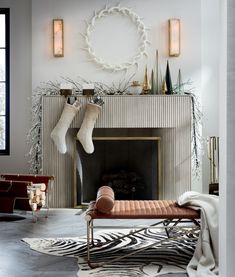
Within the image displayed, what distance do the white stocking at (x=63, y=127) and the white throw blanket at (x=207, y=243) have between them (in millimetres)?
2712

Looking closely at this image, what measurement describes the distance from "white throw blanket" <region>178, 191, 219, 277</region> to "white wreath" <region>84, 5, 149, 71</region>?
10.3ft

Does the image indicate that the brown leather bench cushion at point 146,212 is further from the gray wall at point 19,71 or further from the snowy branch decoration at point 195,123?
the gray wall at point 19,71

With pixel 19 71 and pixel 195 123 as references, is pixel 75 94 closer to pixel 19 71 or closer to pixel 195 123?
pixel 19 71

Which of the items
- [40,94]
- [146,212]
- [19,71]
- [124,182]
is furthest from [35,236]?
[19,71]

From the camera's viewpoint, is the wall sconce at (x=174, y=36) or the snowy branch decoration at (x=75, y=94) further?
the wall sconce at (x=174, y=36)

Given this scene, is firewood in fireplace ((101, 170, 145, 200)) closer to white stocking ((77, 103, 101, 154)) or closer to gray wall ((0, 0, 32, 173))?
white stocking ((77, 103, 101, 154))

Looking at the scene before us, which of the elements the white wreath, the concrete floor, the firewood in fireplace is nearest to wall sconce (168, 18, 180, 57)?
the white wreath

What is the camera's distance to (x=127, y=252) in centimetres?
376

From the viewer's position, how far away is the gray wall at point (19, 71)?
21.4 ft

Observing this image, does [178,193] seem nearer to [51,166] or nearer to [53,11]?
[51,166]

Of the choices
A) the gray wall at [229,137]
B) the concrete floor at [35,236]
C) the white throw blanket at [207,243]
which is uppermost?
the gray wall at [229,137]

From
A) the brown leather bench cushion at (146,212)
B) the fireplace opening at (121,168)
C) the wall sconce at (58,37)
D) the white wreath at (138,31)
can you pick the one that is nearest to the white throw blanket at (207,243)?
the brown leather bench cushion at (146,212)

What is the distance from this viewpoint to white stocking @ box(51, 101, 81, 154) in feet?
19.4

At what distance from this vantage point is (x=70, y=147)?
616cm
